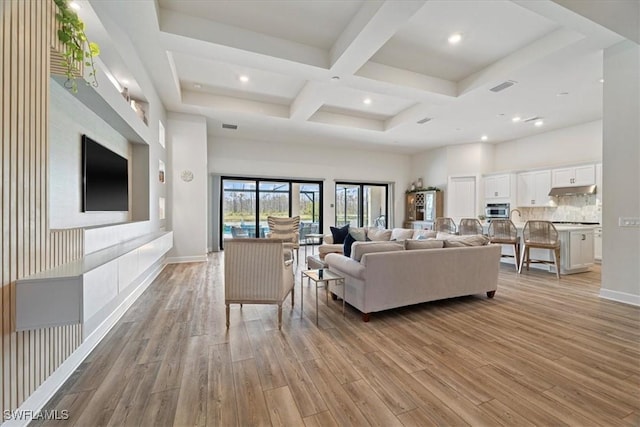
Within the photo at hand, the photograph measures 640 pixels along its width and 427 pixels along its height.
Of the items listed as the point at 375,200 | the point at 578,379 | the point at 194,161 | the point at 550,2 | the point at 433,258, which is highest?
the point at 550,2

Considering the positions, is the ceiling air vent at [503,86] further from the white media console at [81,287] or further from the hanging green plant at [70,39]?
the white media console at [81,287]

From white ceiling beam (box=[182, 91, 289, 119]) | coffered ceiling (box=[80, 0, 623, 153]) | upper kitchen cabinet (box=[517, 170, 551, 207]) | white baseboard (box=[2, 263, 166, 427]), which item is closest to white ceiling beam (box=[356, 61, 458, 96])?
coffered ceiling (box=[80, 0, 623, 153])

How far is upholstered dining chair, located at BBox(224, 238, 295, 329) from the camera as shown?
2.59 m

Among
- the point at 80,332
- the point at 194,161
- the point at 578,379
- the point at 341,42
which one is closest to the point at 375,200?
the point at 194,161

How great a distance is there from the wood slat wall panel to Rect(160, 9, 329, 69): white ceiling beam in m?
1.63

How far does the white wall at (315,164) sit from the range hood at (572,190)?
4.25 meters

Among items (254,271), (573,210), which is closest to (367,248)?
(254,271)

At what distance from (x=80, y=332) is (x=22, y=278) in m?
0.83

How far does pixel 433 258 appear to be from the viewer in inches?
124

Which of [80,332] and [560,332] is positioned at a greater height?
[80,332]

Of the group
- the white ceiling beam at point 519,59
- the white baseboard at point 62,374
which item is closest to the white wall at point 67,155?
the white baseboard at point 62,374

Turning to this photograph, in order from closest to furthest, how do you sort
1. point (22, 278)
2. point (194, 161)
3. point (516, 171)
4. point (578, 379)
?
1. point (22, 278)
2. point (578, 379)
3. point (194, 161)
4. point (516, 171)

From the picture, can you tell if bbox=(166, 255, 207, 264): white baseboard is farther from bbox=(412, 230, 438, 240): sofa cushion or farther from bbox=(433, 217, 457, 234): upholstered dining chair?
bbox=(433, 217, 457, 234): upholstered dining chair

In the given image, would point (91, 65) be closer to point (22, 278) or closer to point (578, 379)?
point (22, 278)
